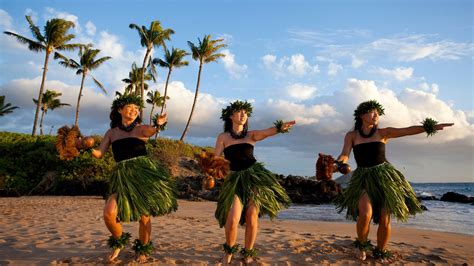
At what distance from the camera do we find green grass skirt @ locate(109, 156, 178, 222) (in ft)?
12.8

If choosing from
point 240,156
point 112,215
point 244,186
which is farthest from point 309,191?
point 112,215

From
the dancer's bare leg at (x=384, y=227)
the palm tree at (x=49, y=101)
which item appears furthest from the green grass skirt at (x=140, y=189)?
the palm tree at (x=49, y=101)

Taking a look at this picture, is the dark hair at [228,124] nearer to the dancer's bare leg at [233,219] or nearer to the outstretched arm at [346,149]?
the dancer's bare leg at [233,219]

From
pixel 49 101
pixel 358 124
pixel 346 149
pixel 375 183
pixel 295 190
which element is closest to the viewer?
pixel 375 183

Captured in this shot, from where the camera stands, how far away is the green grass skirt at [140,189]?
3.91 meters

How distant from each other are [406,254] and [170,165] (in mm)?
15884

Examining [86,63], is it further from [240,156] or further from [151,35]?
[240,156]

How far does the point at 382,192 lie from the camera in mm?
4199

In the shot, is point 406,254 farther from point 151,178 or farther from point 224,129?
point 151,178

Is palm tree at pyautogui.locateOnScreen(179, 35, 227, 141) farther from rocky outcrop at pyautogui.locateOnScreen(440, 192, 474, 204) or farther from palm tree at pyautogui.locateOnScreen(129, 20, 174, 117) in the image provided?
rocky outcrop at pyautogui.locateOnScreen(440, 192, 474, 204)

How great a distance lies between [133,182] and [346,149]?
8.03 feet

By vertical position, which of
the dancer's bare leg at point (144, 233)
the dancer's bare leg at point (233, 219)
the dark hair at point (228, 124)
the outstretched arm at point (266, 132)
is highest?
the dark hair at point (228, 124)

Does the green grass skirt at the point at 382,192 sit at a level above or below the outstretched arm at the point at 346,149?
below

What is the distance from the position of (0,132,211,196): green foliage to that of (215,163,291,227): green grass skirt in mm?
12844
